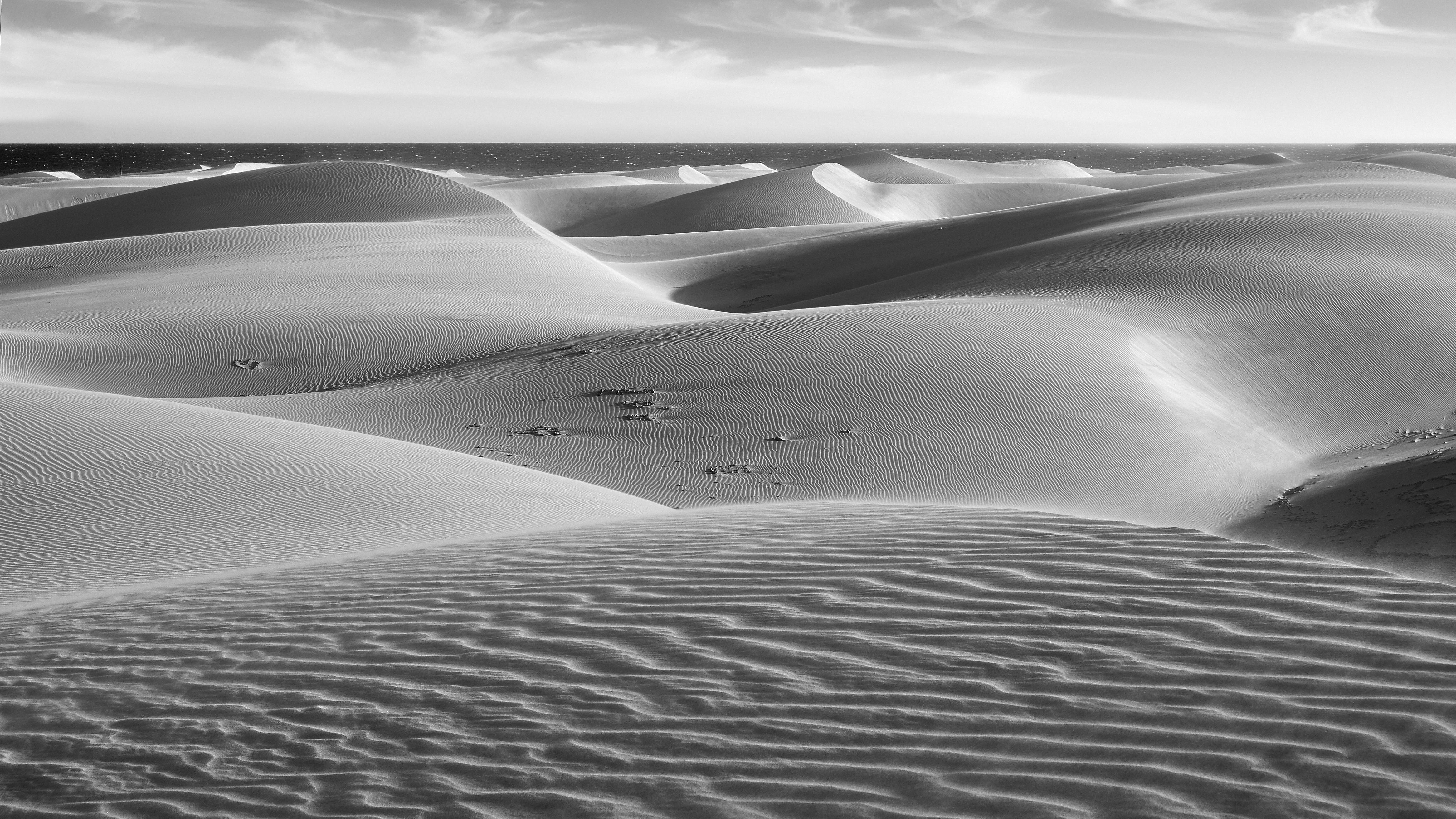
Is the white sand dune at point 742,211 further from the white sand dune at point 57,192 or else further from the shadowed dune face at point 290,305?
the shadowed dune face at point 290,305

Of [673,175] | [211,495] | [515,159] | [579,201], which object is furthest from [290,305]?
[515,159]

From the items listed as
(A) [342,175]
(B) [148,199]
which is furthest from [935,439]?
(B) [148,199]

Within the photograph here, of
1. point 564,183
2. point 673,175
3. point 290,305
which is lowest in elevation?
point 290,305

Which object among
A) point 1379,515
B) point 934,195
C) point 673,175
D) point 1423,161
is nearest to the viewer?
point 1379,515

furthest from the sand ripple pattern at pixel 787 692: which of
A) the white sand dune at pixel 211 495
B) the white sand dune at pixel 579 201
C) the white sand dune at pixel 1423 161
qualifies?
the white sand dune at pixel 1423 161

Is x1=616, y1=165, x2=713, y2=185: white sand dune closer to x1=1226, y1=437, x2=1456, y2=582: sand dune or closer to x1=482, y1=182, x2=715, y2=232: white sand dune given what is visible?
x1=482, y1=182, x2=715, y2=232: white sand dune

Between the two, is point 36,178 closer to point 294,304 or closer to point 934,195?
point 934,195

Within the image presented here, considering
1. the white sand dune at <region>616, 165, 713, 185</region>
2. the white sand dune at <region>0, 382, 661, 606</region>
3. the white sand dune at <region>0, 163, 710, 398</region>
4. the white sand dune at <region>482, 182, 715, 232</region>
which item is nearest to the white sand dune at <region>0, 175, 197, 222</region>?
the white sand dune at <region>482, 182, 715, 232</region>

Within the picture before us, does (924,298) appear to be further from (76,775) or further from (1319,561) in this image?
(76,775)
